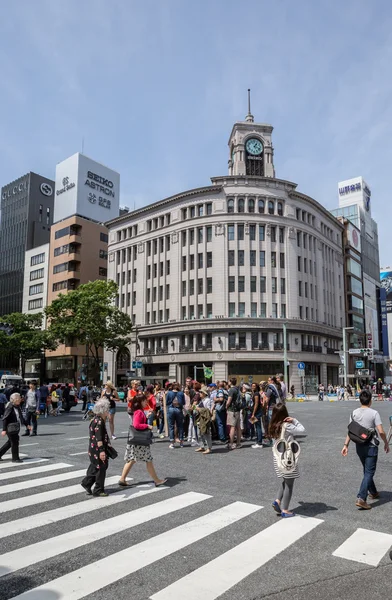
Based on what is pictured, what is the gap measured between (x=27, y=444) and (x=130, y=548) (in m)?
10.2

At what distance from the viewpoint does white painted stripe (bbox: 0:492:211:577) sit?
5.42 m

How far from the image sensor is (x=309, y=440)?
49.5 ft

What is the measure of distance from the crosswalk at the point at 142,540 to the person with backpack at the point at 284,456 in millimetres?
251

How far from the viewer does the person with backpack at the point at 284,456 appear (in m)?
6.90

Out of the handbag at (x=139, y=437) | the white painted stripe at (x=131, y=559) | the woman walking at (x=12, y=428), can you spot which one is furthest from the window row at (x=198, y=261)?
the white painted stripe at (x=131, y=559)

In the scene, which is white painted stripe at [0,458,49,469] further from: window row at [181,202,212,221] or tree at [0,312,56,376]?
tree at [0,312,56,376]

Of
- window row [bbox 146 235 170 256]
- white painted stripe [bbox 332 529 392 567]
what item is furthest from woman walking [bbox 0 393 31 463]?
window row [bbox 146 235 170 256]

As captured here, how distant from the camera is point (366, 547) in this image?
5.68m

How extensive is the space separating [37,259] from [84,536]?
270ft

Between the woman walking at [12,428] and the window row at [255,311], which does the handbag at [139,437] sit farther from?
the window row at [255,311]

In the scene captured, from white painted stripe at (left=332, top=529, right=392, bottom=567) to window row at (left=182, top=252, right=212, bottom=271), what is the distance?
51998 millimetres

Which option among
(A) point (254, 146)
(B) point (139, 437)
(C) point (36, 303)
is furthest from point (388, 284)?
(B) point (139, 437)

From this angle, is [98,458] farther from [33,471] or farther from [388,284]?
[388,284]

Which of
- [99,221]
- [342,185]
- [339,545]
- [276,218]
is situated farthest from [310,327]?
[342,185]
